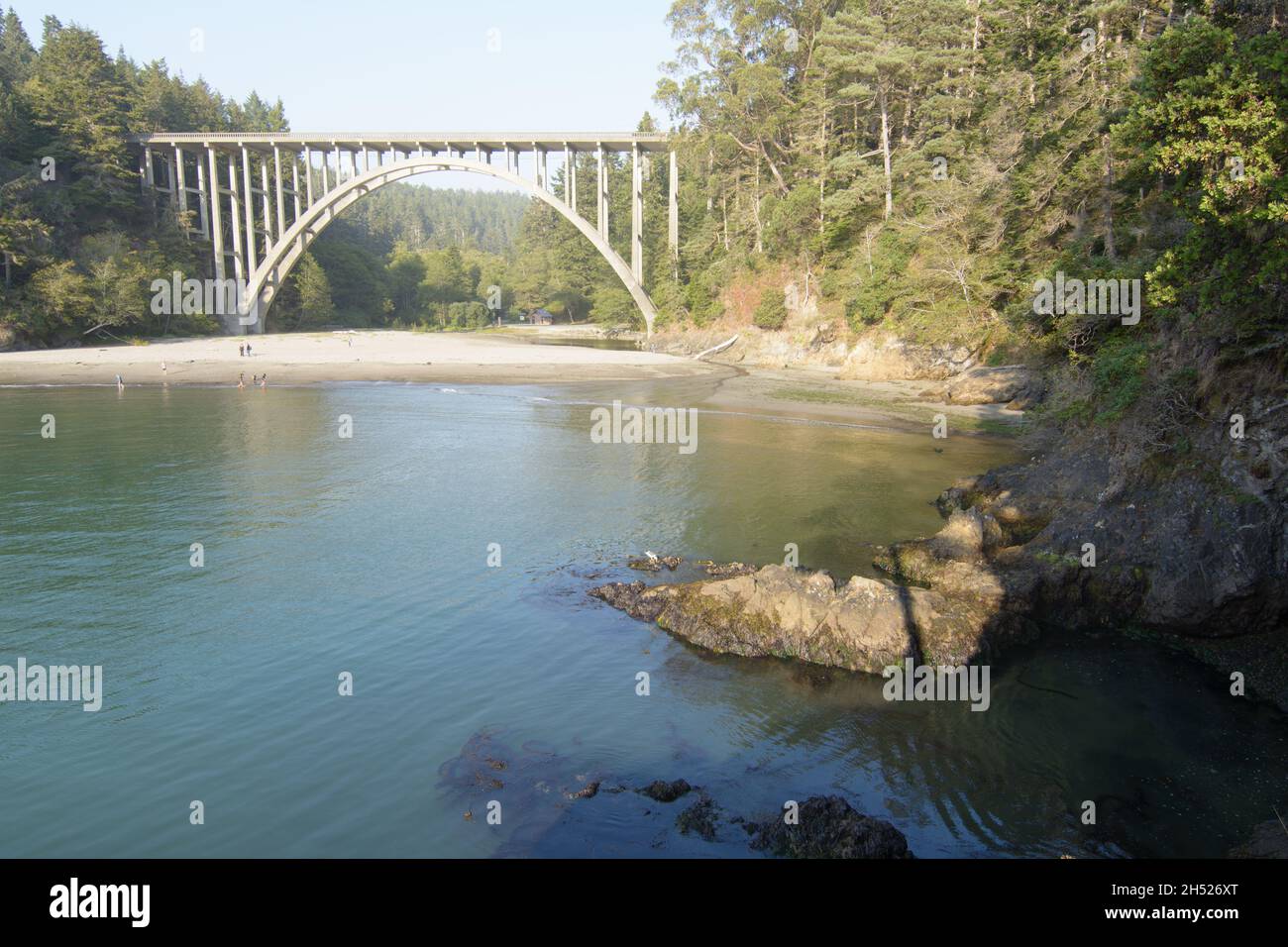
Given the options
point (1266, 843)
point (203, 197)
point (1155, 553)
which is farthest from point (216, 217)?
point (1266, 843)

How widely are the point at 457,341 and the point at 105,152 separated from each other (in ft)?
95.8

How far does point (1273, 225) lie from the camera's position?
10617 mm

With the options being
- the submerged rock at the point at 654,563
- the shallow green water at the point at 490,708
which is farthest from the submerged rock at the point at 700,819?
the submerged rock at the point at 654,563

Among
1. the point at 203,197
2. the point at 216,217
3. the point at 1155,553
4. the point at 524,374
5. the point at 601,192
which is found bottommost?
the point at 1155,553

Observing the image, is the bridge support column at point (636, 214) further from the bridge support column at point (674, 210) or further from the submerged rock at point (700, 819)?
the submerged rock at point (700, 819)

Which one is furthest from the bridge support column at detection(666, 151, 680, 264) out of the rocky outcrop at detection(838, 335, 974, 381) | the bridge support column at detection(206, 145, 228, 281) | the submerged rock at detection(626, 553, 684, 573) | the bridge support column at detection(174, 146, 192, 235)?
the submerged rock at detection(626, 553, 684, 573)

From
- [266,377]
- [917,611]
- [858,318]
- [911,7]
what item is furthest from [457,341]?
[917,611]

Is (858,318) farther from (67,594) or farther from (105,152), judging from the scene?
(105,152)

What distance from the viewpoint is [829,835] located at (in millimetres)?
7500

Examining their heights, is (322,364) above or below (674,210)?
below

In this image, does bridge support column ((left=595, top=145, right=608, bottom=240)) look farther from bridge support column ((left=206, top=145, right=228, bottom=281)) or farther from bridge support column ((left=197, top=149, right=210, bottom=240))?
bridge support column ((left=197, top=149, right=210, bottom=240))

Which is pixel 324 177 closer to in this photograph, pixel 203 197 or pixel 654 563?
pixel 203 197

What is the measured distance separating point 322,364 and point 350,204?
21.3 m

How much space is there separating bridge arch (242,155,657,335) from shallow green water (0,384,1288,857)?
148 ft
